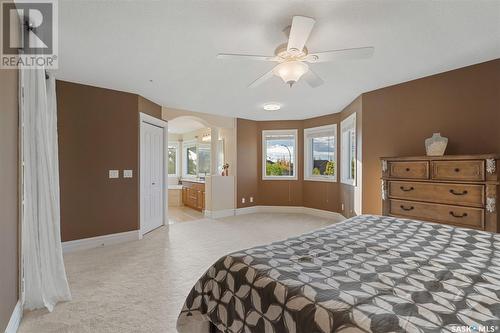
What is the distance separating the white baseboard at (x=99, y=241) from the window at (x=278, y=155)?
3391 mm

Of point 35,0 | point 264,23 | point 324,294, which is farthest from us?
point 264,23

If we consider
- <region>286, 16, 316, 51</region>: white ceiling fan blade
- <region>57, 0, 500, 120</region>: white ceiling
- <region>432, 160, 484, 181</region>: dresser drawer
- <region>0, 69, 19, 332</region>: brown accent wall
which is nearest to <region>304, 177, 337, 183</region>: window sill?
<region>57, 0, 500, 120</region>: white ceiling

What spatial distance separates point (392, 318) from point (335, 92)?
3621mm

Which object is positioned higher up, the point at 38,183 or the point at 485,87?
the point at 485,87

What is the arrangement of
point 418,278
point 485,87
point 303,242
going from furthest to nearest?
point 485,87, point 303,242, point 418,278

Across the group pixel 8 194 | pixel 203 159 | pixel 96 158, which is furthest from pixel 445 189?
pixel 203 159

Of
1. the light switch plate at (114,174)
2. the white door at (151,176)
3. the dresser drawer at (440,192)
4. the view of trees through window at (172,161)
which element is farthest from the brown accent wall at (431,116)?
the view of trees through window at (172,161)

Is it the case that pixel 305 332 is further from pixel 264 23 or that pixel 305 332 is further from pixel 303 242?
pixel 264 23

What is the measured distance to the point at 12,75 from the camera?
5.88 ft

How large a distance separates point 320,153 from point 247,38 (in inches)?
165

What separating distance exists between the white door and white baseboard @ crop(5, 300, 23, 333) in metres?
2.30

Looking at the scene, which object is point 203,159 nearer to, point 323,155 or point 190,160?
point 190,160

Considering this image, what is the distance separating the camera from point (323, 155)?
5898mm

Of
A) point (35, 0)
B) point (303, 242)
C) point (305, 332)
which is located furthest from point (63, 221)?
point (305, 332)
